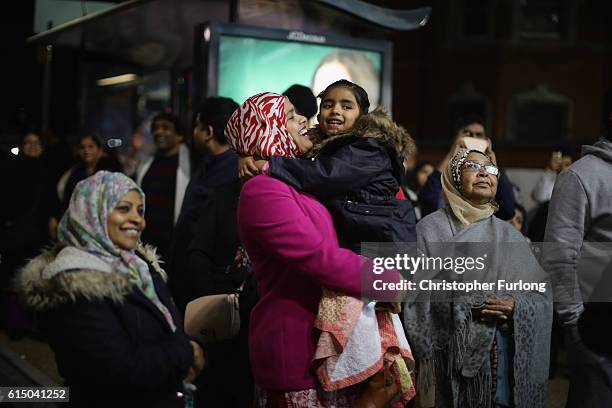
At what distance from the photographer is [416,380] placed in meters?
4.49

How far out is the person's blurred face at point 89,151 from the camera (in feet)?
29.4

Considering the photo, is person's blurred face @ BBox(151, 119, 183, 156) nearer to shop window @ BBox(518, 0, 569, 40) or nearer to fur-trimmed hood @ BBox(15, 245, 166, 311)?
fur-trimmed hood @ BBox(15, 245, 166, 311)

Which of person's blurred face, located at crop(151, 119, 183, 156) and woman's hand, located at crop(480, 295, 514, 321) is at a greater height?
person's blurred face, located at crop(151, 119, 183, 156)

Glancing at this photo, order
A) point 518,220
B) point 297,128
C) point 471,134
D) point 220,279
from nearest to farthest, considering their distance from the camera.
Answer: point 297,128 < point 220,279 < point 471,134 < point 518,220

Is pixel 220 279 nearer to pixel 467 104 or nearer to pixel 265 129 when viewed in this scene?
pixel 265 129

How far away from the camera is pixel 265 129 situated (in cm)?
379

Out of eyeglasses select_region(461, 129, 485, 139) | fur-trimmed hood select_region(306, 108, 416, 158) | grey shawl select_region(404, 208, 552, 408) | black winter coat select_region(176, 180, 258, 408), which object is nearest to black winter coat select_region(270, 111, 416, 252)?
fur-trimmed hood select_region(306, 108, 416, 158)

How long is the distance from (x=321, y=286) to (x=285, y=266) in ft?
0.56

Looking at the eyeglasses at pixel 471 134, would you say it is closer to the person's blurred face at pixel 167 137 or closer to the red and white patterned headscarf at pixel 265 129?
the person's blurred face at pixel 167 137

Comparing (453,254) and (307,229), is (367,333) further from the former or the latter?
(453,254)

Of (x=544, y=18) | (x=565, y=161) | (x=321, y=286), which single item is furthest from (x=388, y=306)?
(x=544, y=18)

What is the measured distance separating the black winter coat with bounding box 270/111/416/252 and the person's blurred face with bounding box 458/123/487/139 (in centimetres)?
304

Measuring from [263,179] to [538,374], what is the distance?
5.90ft

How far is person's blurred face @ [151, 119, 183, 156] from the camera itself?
7.68m
